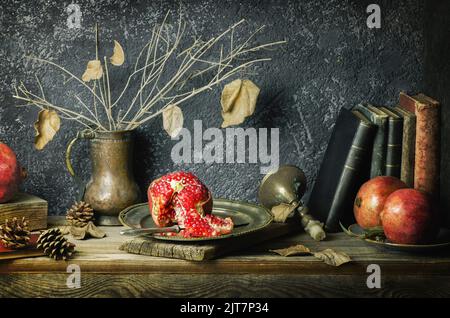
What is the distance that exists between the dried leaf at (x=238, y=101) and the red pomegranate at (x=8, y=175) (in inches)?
21.3

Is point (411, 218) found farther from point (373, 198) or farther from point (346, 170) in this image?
point (346, 170)

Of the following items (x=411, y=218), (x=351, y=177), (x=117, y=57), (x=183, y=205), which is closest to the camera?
(x=411, y=218)

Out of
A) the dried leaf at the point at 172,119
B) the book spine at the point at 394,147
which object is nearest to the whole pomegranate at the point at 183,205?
the dried leaf at the point at 172,119

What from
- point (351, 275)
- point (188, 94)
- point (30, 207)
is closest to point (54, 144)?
point (30, 207)

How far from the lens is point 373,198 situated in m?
1.53

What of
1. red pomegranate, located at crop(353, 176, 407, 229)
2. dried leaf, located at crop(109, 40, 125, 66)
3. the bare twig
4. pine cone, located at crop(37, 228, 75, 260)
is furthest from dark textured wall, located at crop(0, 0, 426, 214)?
pine cone, located at crop(37, 228, 75, 260)

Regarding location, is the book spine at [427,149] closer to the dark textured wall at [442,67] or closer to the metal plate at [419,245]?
the dark textured wall at [442,67]

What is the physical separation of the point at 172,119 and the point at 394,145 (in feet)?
1.86

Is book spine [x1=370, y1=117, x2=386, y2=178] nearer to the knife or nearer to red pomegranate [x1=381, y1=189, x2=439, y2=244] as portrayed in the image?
red pomegranate [x1=381, y1=189, x2=439, y2=244]

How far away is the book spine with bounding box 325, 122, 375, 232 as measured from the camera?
1613mm

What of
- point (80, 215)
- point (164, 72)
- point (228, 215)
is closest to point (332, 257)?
point (228, 215)

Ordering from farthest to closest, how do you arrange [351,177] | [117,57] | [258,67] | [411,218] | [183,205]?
[258,67] < [117,57] < [351,177] < [183,205] < [411,218]

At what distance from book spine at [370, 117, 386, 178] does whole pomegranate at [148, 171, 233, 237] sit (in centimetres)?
40
